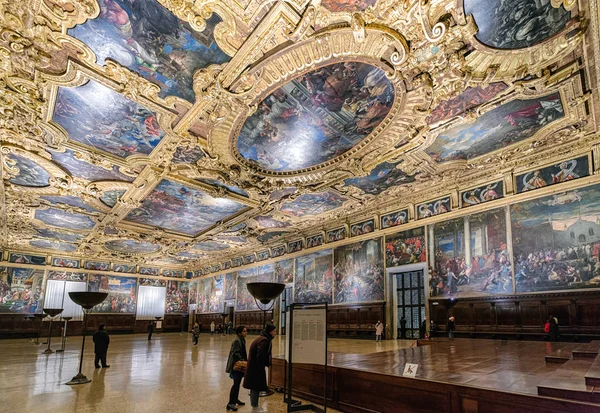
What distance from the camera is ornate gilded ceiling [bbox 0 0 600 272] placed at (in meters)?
6.46

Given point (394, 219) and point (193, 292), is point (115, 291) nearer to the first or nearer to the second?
point (193, 292)

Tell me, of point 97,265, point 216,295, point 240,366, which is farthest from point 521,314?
point 97,265

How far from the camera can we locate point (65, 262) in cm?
3056

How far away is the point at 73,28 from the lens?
21.7 ft

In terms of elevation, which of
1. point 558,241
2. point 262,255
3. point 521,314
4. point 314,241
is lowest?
point 521,314

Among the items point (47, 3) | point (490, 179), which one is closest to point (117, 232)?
point (47, 3)

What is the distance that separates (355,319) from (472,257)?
7.12 meters

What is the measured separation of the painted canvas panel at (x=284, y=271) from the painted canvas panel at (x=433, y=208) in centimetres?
1054

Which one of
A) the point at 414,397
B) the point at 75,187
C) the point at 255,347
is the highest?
the point at 75,187

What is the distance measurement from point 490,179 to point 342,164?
6157mm

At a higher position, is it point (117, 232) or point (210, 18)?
point (210, 18)

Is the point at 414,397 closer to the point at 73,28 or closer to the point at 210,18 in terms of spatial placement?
the point at 210,18

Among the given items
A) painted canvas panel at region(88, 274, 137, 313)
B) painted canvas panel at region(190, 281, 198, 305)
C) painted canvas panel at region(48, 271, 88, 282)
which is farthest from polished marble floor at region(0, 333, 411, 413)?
painted canvas panel at region(190, 281, 198, 305)

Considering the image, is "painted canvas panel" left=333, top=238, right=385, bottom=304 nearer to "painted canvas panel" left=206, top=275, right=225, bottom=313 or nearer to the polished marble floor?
the polished marble floor
